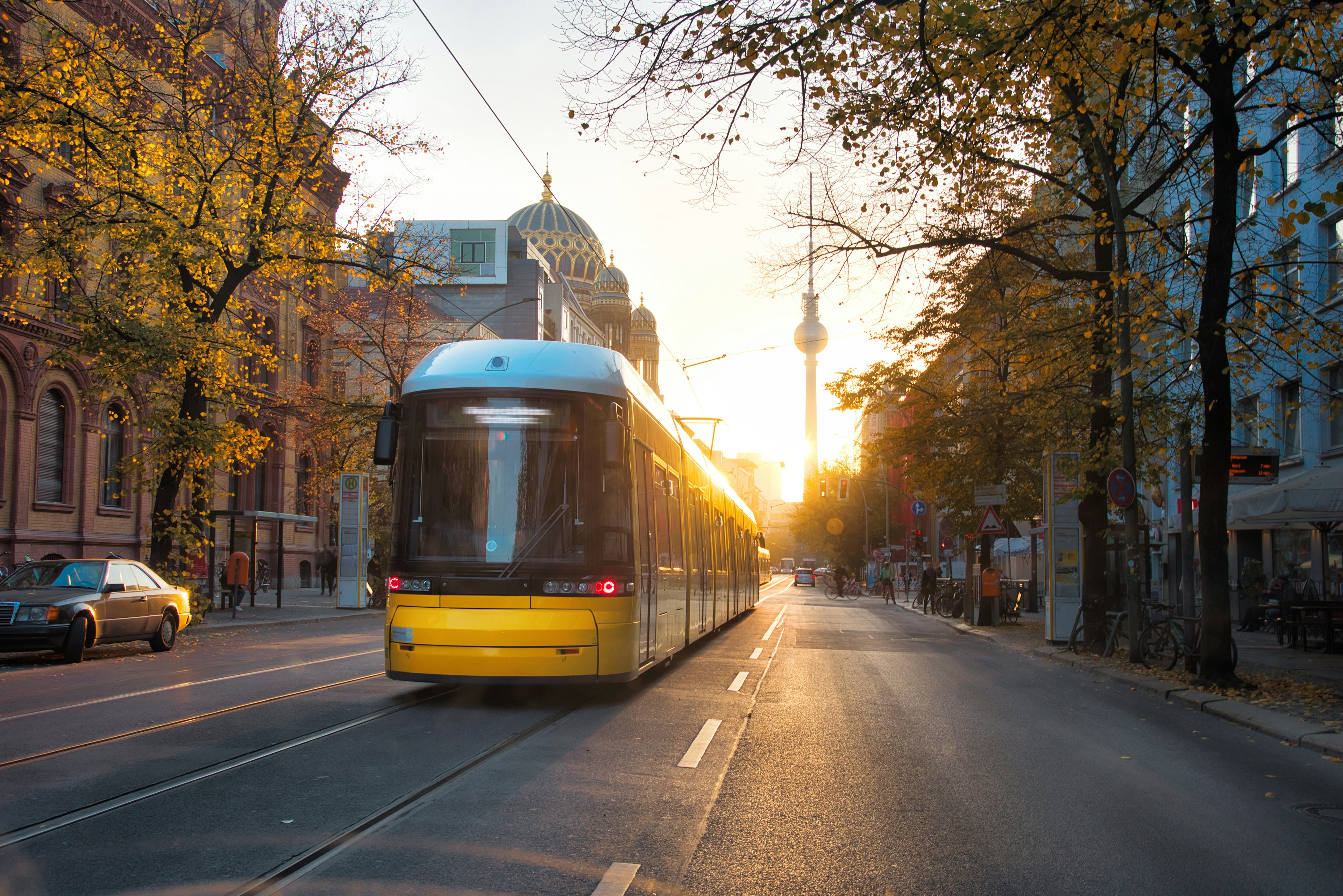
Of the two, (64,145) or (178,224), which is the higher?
(64,145)

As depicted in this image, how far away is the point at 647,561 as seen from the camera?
11.2m

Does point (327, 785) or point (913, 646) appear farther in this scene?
point (913, 646)

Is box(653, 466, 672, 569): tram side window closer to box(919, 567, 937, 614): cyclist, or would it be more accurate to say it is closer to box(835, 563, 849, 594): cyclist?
box(919, 567, 937, 614): cyclist

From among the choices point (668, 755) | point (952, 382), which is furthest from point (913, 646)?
point (668, 755)

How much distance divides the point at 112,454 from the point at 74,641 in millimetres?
18039

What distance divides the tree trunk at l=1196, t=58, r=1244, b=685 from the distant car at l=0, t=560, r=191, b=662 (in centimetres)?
1480

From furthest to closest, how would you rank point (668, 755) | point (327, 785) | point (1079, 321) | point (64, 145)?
1. point (64, 145)
2. point (1079, 321)
3. point (668, 755)
4. point (327, 785)

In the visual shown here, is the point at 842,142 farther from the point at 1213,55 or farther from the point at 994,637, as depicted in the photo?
the point at 994,637

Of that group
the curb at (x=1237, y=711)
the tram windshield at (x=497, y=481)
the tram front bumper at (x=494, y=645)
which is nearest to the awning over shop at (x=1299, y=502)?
the curb at (x=1237, y=711)

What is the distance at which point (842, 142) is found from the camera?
10891mm

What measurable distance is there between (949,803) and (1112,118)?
972 centimetres

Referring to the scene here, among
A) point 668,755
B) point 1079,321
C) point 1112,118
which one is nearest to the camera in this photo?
point 668,755

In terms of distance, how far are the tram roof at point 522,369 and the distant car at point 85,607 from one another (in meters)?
8.05

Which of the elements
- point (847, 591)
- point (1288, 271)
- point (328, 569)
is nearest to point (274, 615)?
point (328, 569)
